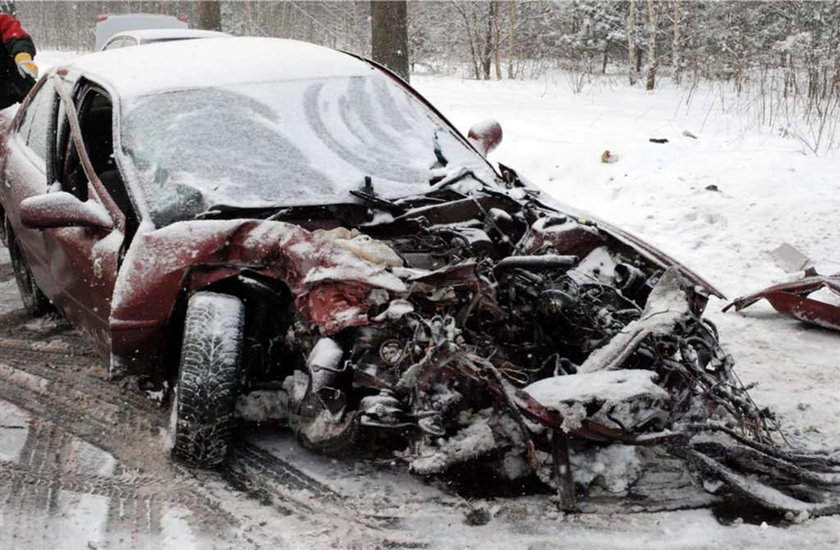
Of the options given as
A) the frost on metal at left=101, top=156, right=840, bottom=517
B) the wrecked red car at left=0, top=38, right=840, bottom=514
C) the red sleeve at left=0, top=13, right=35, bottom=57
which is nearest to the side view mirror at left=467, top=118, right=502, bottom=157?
the wrecked red car at left=0, top=38, right=840, bottom=514

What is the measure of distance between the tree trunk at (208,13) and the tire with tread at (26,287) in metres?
10.6

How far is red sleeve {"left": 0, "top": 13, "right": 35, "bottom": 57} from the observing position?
775cm

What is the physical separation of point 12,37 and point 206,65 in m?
4.70

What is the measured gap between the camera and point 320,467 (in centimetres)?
329

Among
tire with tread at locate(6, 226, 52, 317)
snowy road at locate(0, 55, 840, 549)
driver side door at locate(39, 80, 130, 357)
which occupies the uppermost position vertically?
driver side door at locate(39, 80, 130, 357)

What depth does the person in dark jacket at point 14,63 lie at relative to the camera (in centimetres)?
759

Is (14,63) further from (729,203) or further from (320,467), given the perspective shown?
(729,203)

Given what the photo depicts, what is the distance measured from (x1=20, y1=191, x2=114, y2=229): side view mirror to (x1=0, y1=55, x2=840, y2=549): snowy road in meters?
0.92

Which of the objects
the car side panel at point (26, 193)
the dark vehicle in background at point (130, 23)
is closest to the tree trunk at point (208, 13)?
the dark vehicle in background at point (130, 23)

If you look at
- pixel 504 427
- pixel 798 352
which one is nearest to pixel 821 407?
pixel 798 352

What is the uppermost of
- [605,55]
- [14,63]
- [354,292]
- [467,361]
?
[605,55]

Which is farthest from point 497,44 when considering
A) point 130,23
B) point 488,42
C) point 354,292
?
point 354,292

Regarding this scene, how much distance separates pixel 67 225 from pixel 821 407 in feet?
12.1

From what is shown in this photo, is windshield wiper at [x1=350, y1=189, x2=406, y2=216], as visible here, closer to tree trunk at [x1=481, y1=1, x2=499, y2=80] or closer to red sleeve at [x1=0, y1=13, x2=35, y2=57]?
red sleeve at [x1=0, y1=13, x2=35, y2=57]
